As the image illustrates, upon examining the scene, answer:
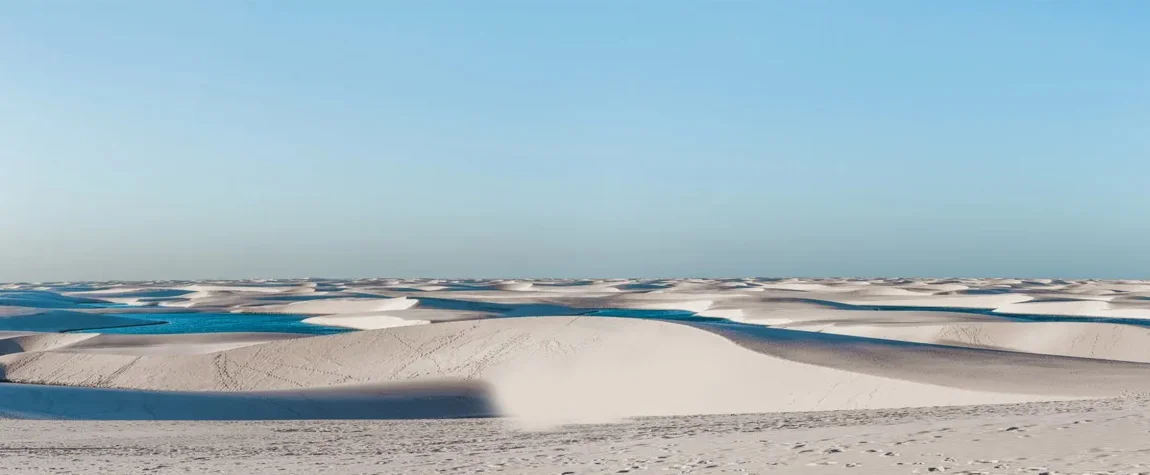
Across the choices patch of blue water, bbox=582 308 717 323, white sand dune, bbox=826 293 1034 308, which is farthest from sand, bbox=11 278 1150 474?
white sand dune, bbox=826 293 1034 308

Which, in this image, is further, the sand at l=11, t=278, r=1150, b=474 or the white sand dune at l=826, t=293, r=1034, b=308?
Answer: the white sand dune at l=826, t=293, r=1034, b=308

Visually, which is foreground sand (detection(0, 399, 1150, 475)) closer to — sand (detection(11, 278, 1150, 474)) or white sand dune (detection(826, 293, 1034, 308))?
sand (detection(11, 278, 1150, 474))

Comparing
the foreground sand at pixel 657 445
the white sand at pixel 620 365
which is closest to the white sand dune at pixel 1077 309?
the white sand at pixel 620 365

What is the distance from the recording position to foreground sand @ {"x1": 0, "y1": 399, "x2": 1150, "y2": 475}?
759 cm

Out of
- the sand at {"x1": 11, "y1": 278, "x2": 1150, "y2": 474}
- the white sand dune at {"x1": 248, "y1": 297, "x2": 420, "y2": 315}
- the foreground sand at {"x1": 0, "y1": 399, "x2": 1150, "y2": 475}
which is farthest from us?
the white sand dune at {"x1": 248, "y1": 297, "x2": 420, "y2": 315}

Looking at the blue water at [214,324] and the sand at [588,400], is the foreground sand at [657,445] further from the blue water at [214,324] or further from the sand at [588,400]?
the blue water at [214,324]

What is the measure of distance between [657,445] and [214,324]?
131ft

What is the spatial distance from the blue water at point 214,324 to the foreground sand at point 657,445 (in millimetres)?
26316

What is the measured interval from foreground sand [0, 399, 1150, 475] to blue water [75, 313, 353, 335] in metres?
26.3

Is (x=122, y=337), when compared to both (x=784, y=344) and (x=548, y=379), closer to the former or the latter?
(x=548, y=379)

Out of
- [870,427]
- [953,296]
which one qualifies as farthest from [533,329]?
[953,296]

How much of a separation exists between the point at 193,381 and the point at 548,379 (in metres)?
8.10

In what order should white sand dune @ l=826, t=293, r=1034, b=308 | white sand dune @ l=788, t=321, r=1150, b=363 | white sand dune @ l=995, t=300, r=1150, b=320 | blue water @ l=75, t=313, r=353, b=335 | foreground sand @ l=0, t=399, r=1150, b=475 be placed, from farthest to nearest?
white sand dune @ l=826, t=293, r=1034, b=308
white sand dune @ l=995, t=300, r=1150, b=320
blue water @ l=75, t=313, r=353, b=335
white sand dune @ l=788, t=321, r=1150, b=363
foreground sand @ l=0, t=399, r=1150, b=475

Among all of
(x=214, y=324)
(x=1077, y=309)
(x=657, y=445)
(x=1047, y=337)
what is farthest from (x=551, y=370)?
(x=1077, y=309)
